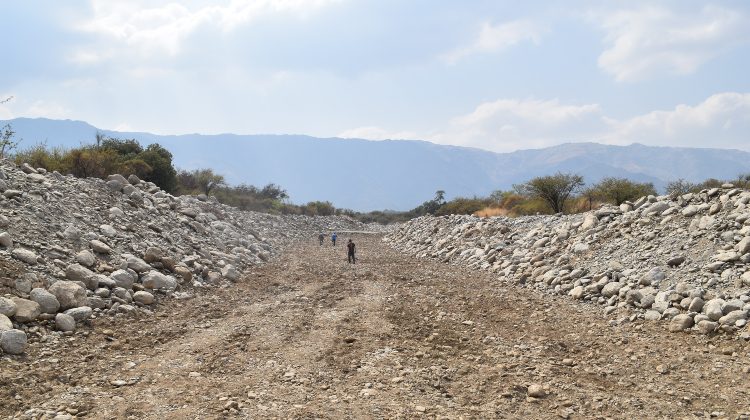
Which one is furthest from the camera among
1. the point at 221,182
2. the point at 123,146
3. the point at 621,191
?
the point at 221,182

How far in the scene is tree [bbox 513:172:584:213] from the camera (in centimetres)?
2945

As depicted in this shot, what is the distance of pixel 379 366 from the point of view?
6.29 metres

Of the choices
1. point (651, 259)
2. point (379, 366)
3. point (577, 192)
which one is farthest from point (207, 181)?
point (379, 366)

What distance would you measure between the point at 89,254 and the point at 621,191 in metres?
25.5

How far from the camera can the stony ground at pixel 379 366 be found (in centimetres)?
509

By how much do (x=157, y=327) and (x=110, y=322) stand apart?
72cm

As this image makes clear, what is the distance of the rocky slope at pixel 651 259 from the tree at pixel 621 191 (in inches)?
449

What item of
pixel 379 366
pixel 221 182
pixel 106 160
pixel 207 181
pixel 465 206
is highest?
pixel 221 182

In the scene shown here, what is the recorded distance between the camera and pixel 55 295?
25.2ft

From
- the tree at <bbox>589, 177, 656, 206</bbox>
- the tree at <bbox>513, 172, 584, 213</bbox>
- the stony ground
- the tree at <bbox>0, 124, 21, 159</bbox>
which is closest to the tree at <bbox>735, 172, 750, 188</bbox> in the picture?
the tree at <bbox>589, 177, 656, 206</bbox>

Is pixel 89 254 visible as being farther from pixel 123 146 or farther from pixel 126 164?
pixel 123 146

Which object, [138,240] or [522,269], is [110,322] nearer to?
[138,240]

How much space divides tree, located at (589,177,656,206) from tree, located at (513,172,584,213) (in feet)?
6.15

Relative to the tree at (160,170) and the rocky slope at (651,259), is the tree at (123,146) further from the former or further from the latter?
the rocky slope at (651,259)
